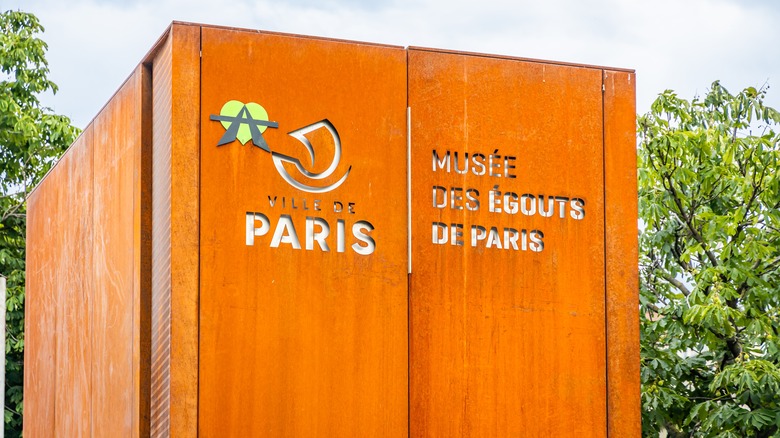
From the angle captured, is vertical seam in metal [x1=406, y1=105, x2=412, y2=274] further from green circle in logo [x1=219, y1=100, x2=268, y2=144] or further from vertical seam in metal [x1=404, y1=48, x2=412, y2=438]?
green circle in logo [x1=219, y1=100, x2=268, y2=144]

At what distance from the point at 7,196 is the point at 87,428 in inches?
394

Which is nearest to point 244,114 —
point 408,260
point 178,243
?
point 178,243

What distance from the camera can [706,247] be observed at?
476 inches

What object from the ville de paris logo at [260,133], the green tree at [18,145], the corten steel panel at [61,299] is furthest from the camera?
the green tree at [18,145]

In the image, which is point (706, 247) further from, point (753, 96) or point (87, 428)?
point (87, 428)

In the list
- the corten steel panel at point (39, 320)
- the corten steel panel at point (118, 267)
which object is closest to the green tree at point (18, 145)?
the corten steel panel at point (39, 320)

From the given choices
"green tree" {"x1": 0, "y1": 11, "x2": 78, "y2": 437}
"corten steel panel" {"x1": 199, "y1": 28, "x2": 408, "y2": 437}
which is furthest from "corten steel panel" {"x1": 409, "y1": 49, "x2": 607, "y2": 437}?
"green tree" {"x1": 0, "y1": 11, "x2": 78, "y2": 437}

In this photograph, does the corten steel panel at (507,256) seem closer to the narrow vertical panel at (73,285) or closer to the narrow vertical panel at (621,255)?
the narrow vertical panel at (621,255)

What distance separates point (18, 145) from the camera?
717 inches

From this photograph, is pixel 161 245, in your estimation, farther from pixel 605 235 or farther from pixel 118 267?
pixel 605 235

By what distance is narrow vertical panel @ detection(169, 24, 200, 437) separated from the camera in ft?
24.8

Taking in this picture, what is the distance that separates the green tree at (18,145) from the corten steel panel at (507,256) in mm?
10497

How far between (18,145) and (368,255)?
11.4m

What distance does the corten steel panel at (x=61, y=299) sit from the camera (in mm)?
10094
